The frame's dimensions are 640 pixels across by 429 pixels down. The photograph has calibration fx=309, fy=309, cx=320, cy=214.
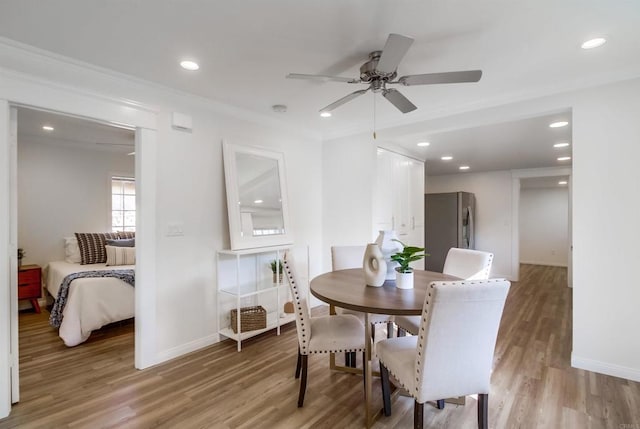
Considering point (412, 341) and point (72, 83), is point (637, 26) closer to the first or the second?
point (412, 341)

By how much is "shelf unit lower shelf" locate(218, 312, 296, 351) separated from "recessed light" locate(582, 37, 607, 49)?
3339 mm

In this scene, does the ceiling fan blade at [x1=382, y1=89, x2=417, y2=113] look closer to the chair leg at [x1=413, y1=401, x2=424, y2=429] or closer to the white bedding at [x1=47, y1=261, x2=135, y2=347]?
the chair leg at [x1=413, y1=401, x2=424, y2=429]

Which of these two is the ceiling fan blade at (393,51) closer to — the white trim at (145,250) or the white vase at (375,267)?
the white vase at (375,267)

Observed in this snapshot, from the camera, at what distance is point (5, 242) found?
197 cm

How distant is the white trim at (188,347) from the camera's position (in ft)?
8.90

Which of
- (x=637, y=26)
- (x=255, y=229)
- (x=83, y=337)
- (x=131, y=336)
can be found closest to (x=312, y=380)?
(x=255, y=229)

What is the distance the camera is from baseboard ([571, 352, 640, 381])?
238 centimetres

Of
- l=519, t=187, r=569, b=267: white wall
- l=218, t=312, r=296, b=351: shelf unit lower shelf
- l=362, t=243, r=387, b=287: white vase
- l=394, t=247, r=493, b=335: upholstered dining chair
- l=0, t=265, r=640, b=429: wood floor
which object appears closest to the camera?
l=0, t=265, r=640, b=429: wood floor

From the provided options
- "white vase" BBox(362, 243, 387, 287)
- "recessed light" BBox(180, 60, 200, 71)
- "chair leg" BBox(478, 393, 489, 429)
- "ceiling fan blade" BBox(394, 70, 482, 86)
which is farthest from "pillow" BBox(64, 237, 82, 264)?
"chair leg" BBox(478, 393, 489, 429)

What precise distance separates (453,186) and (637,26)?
5.33 metres

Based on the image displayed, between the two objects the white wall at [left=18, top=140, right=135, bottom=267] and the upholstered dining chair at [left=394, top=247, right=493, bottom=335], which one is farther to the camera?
the white wall at [left=18, top=140, right=135, bottom=267]

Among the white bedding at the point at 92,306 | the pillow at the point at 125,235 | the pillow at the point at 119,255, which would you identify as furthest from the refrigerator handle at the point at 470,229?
the pillow at the point at 125,235

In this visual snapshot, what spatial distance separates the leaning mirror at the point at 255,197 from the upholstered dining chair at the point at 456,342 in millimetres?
2099

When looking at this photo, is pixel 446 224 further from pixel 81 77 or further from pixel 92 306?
pixel 81 77
